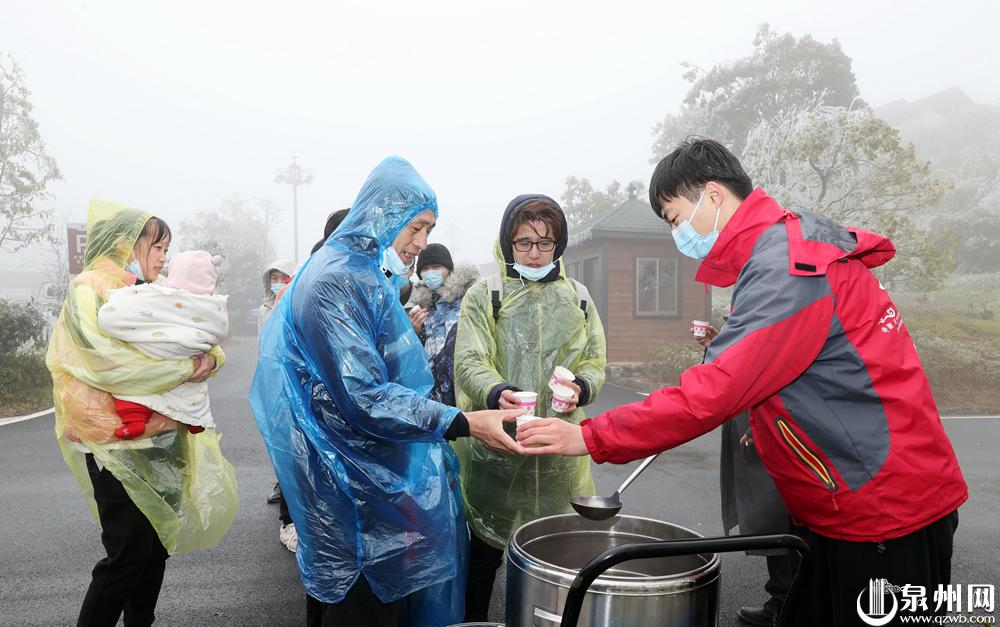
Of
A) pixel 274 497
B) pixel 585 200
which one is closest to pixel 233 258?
pixel 585 200

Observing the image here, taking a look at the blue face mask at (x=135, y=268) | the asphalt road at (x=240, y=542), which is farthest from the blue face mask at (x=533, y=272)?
the blue face mask at (x=135, y=268)

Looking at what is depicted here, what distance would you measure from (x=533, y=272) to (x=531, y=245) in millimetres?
117

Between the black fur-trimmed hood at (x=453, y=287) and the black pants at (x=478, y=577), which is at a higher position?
the black fur-trimmed hood at (x=453, y=287)

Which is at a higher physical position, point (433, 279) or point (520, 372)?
point (433, 279)

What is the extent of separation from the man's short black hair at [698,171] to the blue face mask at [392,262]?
36.4 inches

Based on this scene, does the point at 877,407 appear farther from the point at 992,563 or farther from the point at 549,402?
the point at 992,563

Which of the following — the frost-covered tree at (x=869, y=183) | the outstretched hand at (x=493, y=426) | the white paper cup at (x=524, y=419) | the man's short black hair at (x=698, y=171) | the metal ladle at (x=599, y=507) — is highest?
the frost-covered tree at (x=869, y=183)

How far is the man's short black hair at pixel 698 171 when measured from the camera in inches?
73.4

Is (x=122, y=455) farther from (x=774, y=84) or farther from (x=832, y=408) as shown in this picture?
(x=774, y=84)

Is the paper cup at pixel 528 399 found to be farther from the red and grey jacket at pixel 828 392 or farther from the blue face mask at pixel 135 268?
the blue face mask at pixel 135 268

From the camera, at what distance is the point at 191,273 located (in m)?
2.75

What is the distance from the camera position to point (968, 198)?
78.2ft

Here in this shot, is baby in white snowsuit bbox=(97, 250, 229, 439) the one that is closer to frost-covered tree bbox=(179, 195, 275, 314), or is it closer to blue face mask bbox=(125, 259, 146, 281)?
blue face mask bbox=(125, 259, 146, 281)

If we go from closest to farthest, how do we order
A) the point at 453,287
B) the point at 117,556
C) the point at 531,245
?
1. the point at 117,556
2. the point at 531,245
3. the point at 453,287
